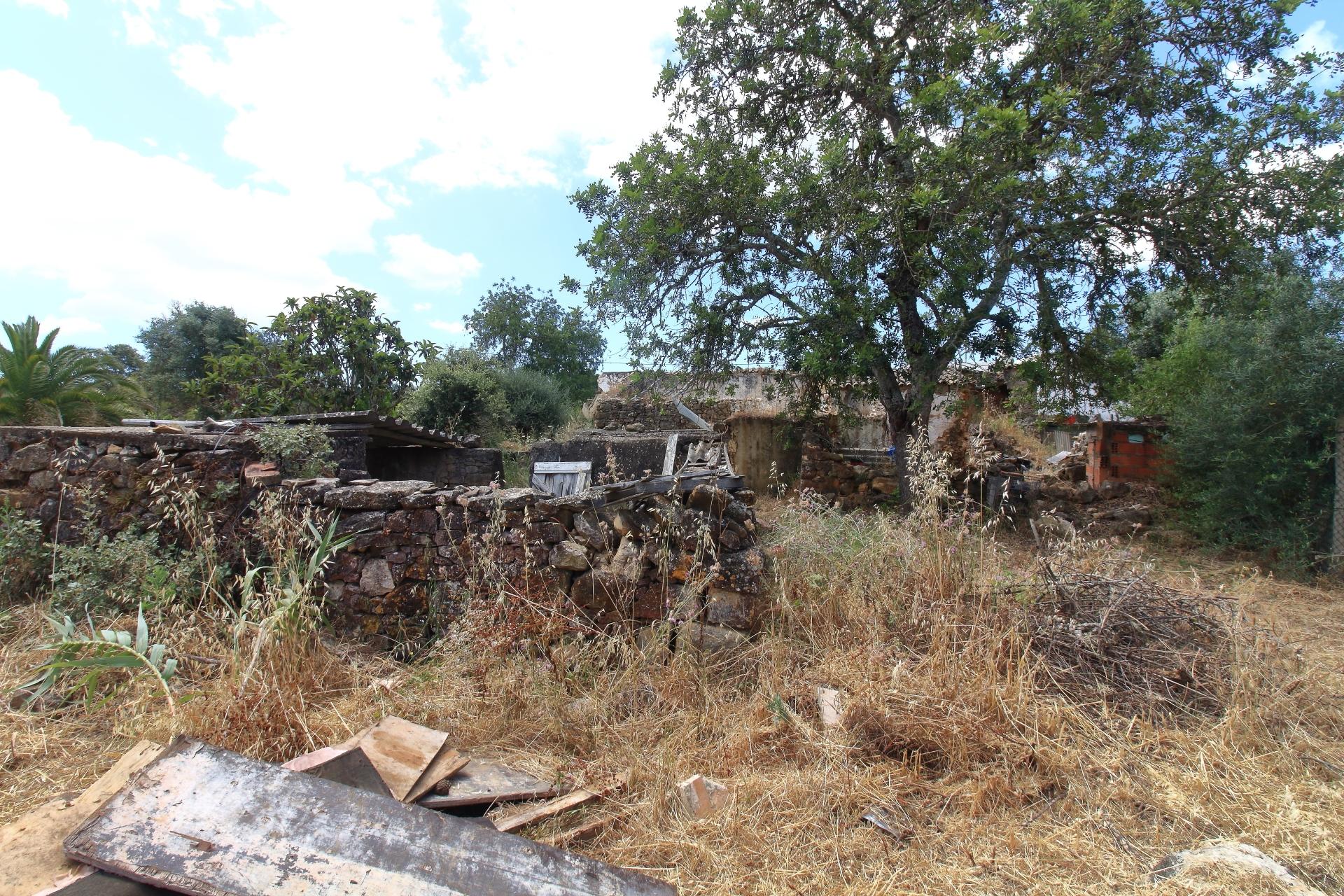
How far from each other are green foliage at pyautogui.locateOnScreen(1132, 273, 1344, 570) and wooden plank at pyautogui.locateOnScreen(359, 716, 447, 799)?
8.41 m

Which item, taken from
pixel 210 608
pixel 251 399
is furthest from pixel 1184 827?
pixel 251 399

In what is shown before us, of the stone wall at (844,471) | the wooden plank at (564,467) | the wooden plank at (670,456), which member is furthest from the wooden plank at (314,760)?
the stone wall at (844,471)

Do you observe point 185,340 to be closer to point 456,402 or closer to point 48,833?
point 456,402

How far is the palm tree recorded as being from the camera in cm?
1045

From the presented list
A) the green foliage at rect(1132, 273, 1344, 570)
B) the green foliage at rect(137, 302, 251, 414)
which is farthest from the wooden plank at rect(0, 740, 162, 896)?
the green foliage at rect(137, 302, 251, 414)

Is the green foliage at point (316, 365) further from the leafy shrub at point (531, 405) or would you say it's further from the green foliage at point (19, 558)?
the green foliage at point (19, 558)

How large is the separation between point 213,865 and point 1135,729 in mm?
3518

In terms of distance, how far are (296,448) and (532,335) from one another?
72.1 ft

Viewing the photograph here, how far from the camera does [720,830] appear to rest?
2.32 m

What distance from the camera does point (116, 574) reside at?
3824 mm

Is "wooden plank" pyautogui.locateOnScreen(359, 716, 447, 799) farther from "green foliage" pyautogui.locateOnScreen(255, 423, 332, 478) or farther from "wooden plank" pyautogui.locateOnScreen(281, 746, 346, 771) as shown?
"green foliage" pyautogui.locateOnScreen(255, 423, 332, 478)

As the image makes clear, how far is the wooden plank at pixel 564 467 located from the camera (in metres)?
10.3

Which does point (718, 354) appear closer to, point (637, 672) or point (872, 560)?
point (872, 560)

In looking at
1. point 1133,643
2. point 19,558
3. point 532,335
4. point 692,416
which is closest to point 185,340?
point 532,335
